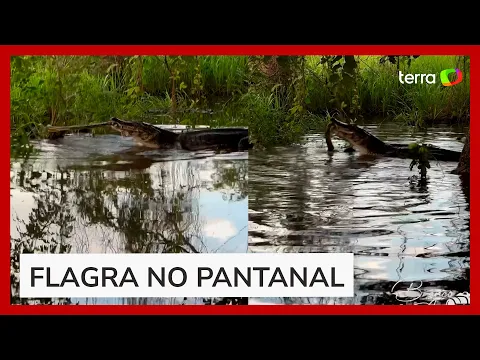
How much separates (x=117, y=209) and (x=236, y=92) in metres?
0.99

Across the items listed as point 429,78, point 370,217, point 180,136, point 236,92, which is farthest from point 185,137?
point 429,78

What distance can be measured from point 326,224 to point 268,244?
1.18 ft

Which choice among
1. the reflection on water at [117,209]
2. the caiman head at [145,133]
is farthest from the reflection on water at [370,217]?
the caiman head at [145,133]

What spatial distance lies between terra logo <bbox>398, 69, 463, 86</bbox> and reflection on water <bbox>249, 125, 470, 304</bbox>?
0.30m

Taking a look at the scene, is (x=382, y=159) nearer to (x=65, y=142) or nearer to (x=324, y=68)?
(x=324, y=68)

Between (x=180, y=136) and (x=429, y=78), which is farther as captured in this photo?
(x=180, y=136)

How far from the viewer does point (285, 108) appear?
545 centimetres

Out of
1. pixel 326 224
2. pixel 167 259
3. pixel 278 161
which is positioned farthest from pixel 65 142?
pixel 326 224

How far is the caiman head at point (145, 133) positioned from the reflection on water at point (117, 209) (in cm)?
21
